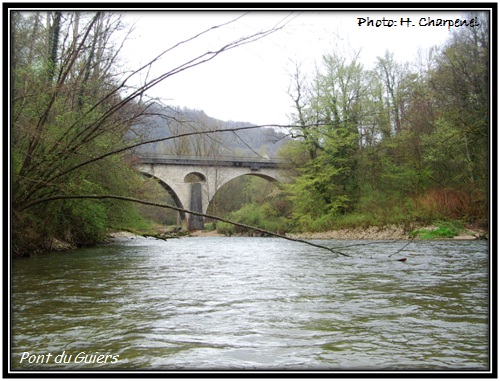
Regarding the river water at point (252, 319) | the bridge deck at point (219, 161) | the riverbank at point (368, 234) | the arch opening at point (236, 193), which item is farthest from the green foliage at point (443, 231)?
the arch opening at point (236, 193)

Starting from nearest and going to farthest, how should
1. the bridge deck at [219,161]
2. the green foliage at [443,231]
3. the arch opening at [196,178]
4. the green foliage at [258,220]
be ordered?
1. the green foliage at [443,231]
2. the green foliage at [258,220]
3. the bridge deck at [219,161]
4. the arch opening at [196,178]

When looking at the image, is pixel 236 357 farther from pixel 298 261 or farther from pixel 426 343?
pixel 298 261

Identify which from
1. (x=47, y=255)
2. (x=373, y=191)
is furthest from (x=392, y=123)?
(x=47, y=255)

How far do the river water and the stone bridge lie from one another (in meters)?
30.0

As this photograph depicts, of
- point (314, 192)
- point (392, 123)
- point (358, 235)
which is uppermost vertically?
point (392, 123)

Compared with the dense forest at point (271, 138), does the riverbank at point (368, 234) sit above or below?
below

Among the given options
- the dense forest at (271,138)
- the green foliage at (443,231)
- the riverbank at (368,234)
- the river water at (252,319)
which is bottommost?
the riverbank at (368,234)

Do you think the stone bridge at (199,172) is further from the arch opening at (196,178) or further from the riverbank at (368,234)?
the riverbank at (368,234)

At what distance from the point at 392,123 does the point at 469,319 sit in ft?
78.0

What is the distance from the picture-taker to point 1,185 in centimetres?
259

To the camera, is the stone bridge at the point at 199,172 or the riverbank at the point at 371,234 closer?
the riverbank at the point at 371,234

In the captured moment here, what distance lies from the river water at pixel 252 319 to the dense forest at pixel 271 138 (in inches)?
40.2

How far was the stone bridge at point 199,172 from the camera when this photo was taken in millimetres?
38031

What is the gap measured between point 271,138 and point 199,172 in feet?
99.2
